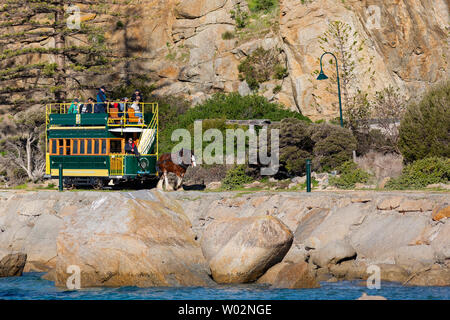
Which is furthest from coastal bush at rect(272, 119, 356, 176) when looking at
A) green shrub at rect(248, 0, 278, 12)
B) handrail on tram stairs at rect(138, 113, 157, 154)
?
green shrub at rect(248, 0, 278, 12)

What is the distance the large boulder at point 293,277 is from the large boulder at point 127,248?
1892mm

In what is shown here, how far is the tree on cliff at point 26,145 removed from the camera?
40281 millimetres

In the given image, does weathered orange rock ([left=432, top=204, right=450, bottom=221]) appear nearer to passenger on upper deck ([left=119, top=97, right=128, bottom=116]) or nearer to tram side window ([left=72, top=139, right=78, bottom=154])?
passenger on upper deck ([left=119, top=97, right=128, bottom=116])

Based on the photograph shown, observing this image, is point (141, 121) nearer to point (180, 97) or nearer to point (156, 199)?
point (156, 199)

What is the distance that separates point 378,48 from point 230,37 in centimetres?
1259

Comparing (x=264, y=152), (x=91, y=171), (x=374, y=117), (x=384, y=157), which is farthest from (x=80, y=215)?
(x=374, y=117)

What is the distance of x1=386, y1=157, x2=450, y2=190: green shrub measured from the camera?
23.8 metres

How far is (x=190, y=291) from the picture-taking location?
1698 cm

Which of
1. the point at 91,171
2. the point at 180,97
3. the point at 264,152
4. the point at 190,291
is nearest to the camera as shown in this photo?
the point at 190,291

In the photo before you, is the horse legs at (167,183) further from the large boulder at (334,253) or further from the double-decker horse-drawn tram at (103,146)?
the large boulder at (334,253)

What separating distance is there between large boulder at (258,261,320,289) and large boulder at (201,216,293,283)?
1.48 feet

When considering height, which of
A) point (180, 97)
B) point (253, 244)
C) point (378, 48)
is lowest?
point (253, 244)

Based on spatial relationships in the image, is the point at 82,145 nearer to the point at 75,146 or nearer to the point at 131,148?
the point at 75,146

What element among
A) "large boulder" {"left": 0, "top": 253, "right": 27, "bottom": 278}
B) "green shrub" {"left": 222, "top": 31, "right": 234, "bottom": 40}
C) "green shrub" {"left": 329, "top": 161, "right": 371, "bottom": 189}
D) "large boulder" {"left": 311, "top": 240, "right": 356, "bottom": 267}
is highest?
"green shrub" {"left": 222, "top": 31, "right": 234, "bottom": 40}
